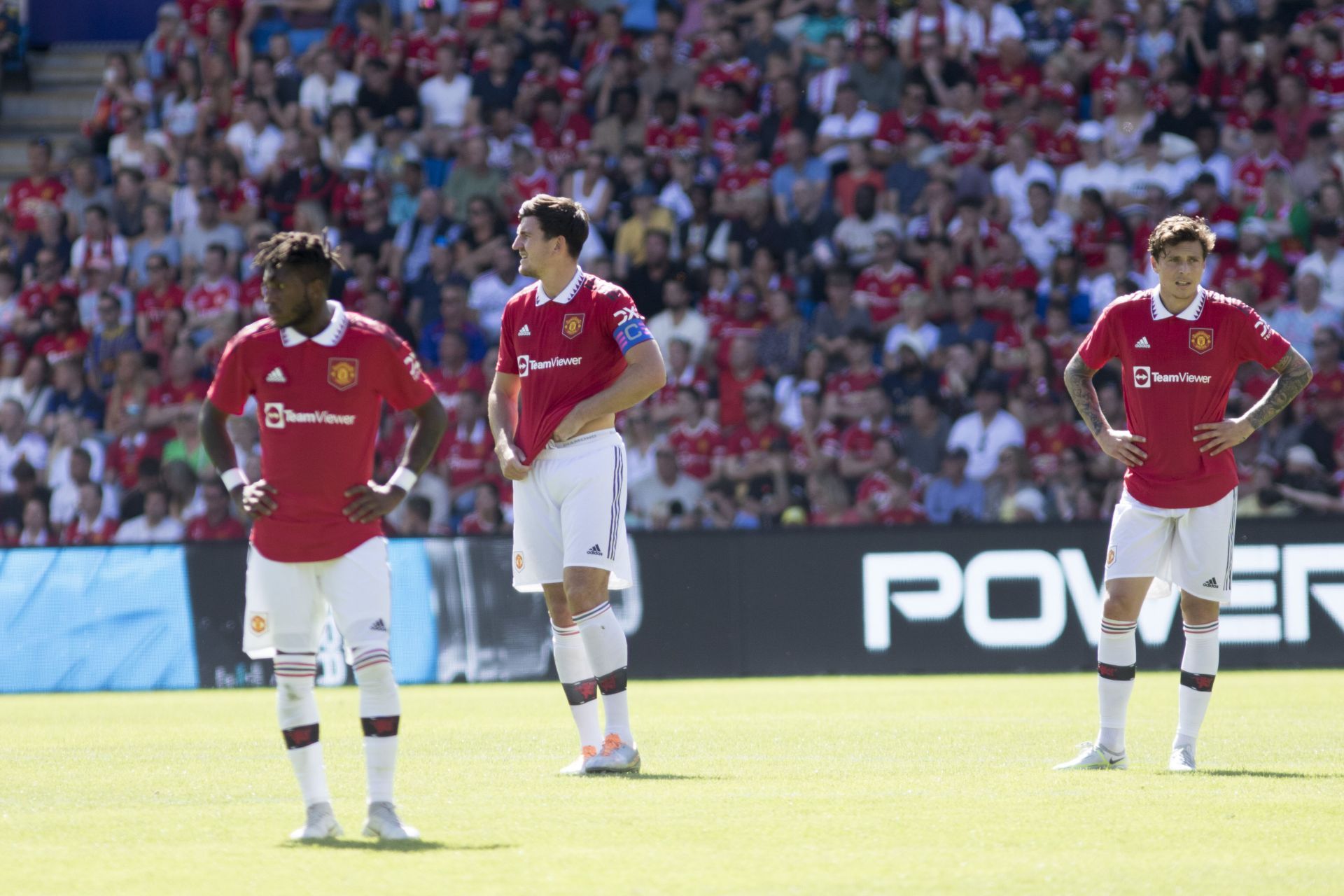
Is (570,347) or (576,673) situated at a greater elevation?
(570,347)

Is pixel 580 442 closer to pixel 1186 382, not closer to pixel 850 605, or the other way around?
pixel 1186 382

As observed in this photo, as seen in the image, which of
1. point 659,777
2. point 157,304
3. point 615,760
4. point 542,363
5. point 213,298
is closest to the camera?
point 659,777

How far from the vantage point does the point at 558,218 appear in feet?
27.8

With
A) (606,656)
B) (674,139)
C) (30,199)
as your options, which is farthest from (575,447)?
(30,199)

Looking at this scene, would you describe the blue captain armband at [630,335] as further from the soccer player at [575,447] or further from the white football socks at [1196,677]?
the white football socks at [1196,677]

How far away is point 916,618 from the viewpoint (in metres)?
15.8

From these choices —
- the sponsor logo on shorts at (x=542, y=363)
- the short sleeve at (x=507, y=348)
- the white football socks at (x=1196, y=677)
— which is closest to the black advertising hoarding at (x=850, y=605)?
the white football socks at (x=1196, y=677)

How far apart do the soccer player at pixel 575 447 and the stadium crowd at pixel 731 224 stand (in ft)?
25.9

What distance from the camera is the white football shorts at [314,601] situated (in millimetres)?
6344

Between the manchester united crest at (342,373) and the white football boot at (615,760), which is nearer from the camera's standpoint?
the manchester united crest at (342,373)

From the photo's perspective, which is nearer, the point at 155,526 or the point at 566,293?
the point at 566,293

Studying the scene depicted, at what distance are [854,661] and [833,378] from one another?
3.66 m

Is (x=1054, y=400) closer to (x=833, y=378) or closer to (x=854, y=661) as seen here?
(x=833, y=378)

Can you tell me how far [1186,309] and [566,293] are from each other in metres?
3.04
